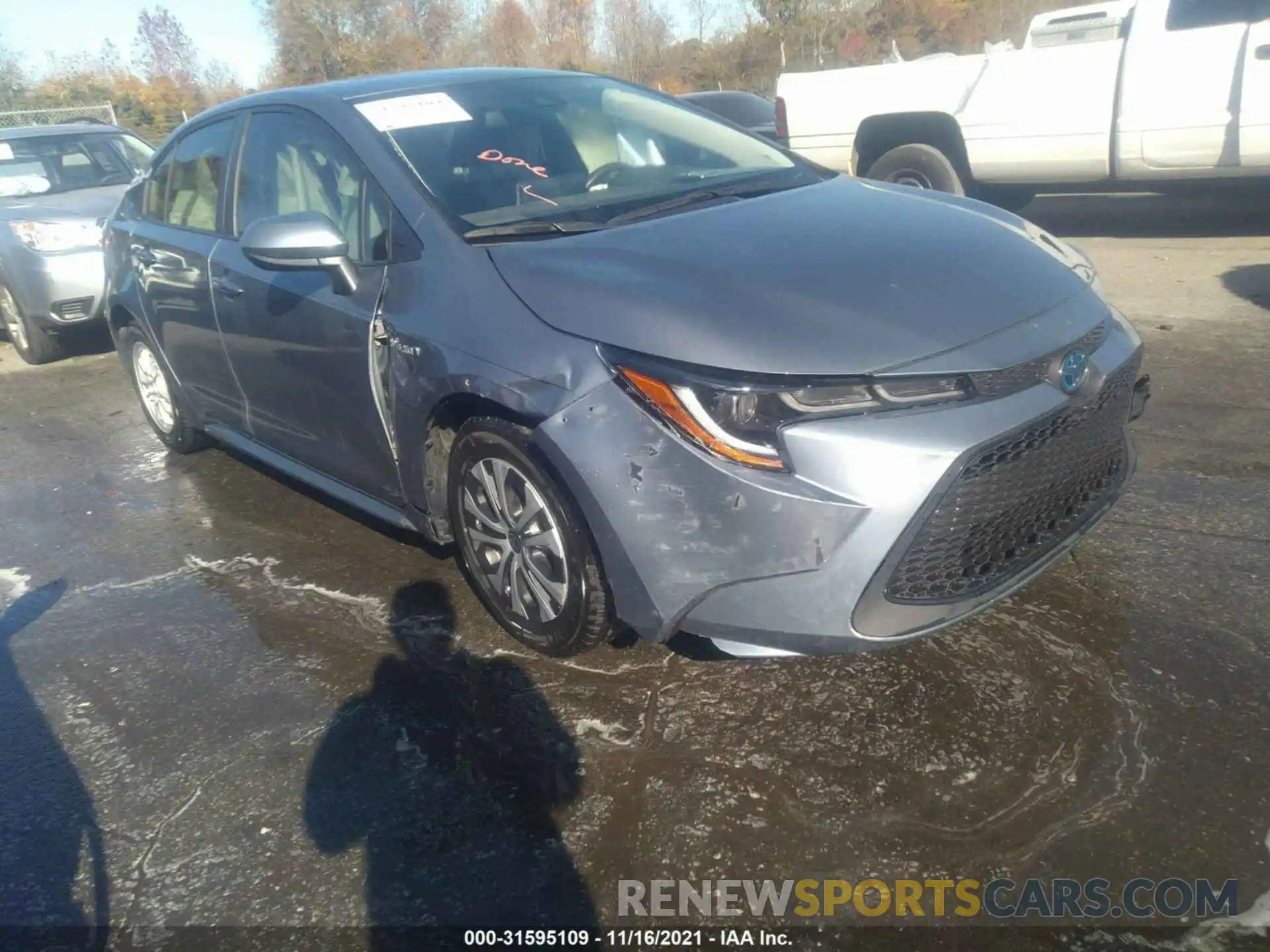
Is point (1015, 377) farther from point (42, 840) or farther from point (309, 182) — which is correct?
point (42, 840)

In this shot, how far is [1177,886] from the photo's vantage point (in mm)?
2139

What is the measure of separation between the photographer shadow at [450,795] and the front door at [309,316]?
0.70m

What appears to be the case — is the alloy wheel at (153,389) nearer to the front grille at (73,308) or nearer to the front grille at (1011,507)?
the front grille at (73,308)

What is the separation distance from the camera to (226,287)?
399cm

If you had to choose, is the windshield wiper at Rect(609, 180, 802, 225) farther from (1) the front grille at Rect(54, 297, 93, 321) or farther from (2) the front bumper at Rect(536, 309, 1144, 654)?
(1) the front grille at Rect(54, 297, 93, 321)

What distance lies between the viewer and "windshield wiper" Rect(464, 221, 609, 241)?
303cm

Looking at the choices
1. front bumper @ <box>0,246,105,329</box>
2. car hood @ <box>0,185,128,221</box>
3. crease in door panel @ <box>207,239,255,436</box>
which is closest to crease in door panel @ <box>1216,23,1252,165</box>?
crease in door panel @ <box>207,239,255,436</box>

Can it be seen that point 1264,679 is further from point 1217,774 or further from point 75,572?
point 75,572

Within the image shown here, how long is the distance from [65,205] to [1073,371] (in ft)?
24.6

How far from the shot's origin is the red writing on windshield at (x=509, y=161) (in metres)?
3.38

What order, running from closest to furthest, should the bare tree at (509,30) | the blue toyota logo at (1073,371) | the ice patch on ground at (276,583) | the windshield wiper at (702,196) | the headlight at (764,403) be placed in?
1. the headlight at (764,403)
2. the blue toyota logo at (1073,371)
3. the windshield wiper at (702,196)
4. the ice patch on ground at (276,583)
5. the bare tree at (509,30)

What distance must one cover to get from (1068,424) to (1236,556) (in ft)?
3.93

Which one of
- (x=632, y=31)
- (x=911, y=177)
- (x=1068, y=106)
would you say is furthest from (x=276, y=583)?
(x=632, y=31)

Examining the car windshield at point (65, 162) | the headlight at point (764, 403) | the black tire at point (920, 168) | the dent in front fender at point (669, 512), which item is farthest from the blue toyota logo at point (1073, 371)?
the car windshield at point (65, 162)
